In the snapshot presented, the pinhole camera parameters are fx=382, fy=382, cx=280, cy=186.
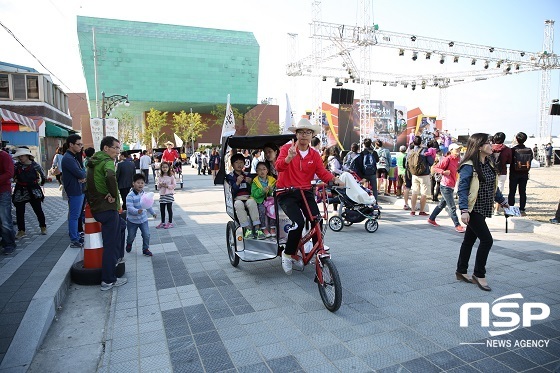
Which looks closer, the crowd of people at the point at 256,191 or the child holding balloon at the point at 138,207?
the crowd of people at the point at 256,191

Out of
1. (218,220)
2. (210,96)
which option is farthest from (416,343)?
(210,96)

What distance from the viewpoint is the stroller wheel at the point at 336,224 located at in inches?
339

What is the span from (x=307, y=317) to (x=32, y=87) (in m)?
33.2

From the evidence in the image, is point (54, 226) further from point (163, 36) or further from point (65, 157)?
point (163, 36)

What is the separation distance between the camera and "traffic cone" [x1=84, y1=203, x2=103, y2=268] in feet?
17.5

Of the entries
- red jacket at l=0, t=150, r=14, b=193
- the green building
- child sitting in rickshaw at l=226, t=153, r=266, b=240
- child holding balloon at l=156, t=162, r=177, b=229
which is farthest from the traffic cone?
the green building

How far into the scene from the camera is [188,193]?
54.5 feet

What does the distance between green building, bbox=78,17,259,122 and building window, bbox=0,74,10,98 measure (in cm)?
2646

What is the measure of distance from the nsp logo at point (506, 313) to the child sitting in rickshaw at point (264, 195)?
107 inches

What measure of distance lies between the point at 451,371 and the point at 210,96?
2481 inches

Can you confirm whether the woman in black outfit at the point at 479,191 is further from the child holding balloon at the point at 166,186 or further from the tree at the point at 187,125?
the tree at the point at 187,125

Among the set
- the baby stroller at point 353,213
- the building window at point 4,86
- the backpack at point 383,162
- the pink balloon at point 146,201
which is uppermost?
the building window at point 4,86

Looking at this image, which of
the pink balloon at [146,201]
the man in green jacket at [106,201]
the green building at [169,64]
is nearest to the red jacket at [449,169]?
the pink balloon at [146,201]

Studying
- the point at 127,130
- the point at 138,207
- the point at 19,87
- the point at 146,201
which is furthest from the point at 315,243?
the point at 127,130
